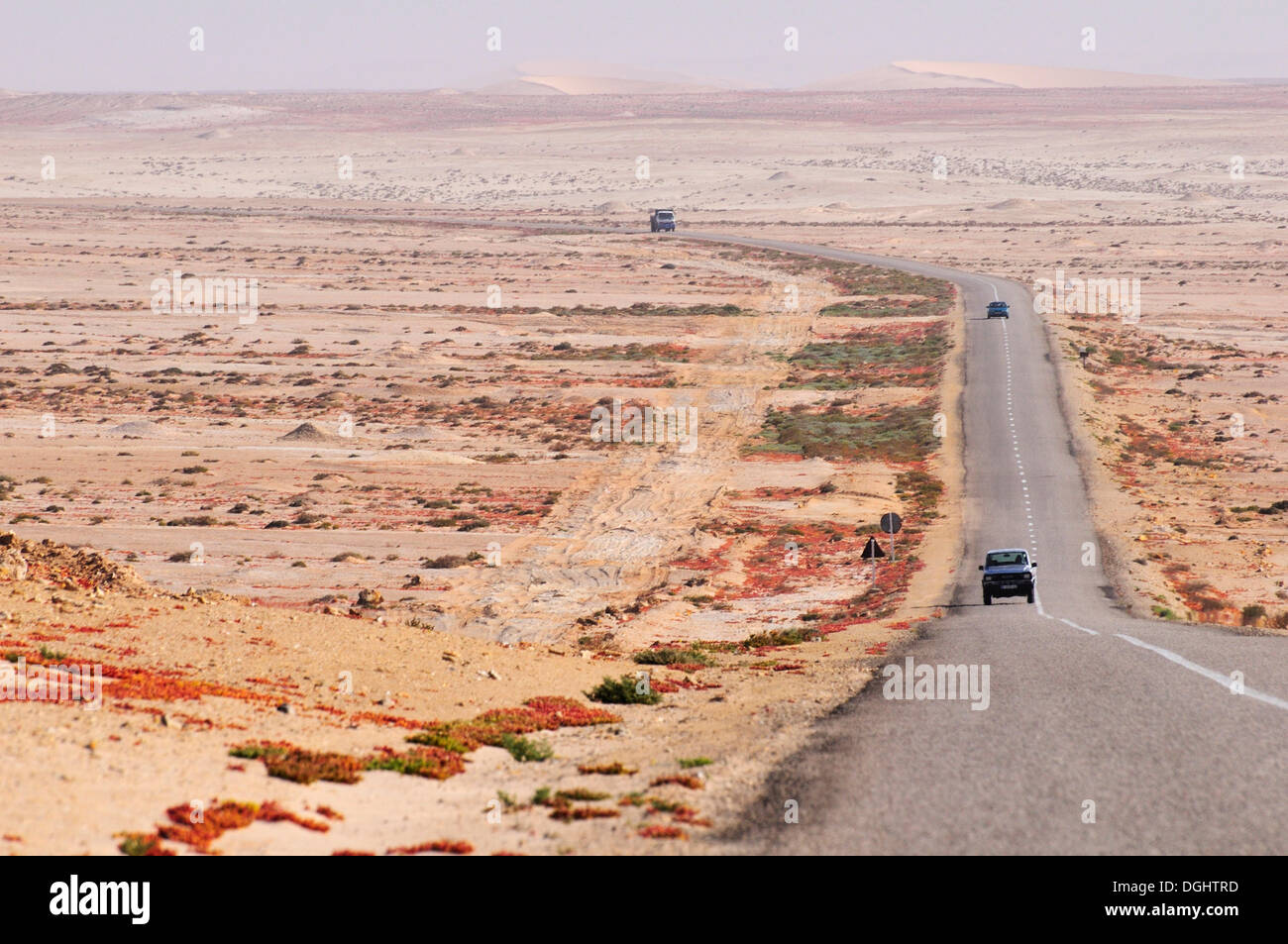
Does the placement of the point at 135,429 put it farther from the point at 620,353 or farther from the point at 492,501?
the point at 620,353

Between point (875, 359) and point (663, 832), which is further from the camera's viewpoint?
point (875, 359)

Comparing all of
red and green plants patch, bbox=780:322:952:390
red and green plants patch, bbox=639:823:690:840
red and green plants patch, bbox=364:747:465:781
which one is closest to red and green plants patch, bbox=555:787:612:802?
red and green plants patch, bbox=639:823:690:840

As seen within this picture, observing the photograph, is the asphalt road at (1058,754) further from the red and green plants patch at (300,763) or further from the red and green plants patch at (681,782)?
the red and green plants patch at (300,763)

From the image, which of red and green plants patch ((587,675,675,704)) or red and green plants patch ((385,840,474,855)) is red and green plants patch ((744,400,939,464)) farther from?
red and green plants patch ((385,840,474,855))

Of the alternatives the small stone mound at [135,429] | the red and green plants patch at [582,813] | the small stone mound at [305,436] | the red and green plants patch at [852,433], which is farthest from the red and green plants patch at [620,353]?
the red and green plants patch at [582,813]

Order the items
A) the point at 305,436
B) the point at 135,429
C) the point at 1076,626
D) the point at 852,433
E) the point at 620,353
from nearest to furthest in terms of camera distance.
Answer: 1. the point at 1076,626
2. the point at 305,436
3. the point at 135,429
4. the point at 852,433
5. the point at 620,353

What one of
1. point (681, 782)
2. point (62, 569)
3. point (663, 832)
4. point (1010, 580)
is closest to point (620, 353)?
point (1010, 580)
